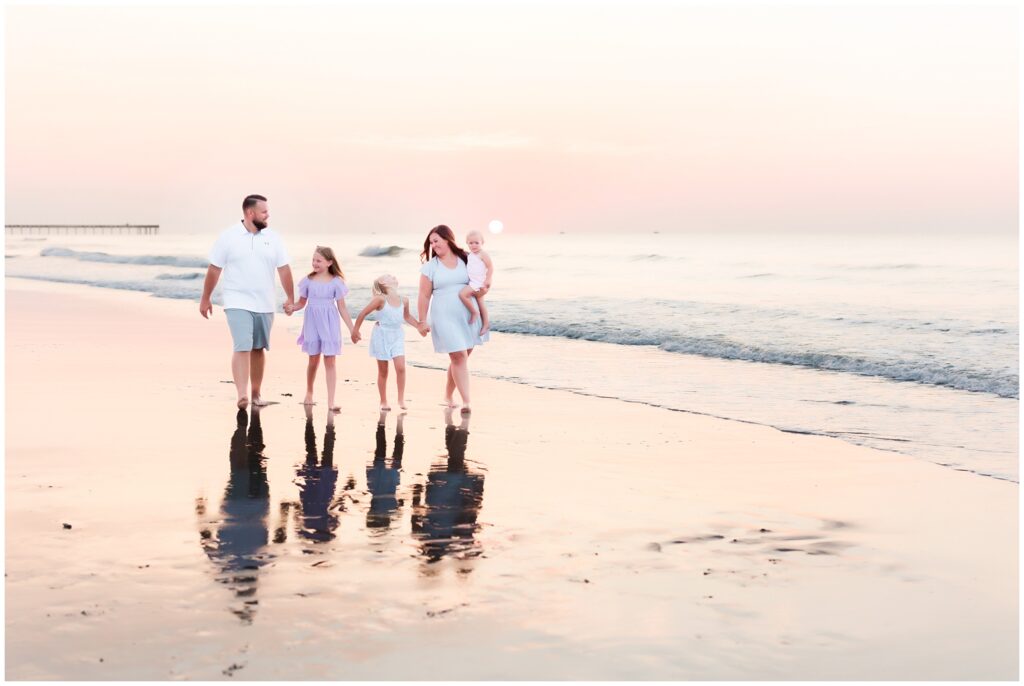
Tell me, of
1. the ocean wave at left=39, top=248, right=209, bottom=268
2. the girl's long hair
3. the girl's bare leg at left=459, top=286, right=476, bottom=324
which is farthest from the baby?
the ocean wave at left=39, top=248, right=209, bottom=268

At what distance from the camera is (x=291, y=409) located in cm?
1088

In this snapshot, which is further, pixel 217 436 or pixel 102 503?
pixel 217 436

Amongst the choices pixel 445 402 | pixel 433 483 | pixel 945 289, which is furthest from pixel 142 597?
pixel 945 289

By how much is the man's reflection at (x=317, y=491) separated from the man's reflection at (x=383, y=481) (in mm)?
246

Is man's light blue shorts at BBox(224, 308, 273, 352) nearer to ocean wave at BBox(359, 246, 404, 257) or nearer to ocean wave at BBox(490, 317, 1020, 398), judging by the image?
ocean wave at BBox(490, 317, 1020, 398)

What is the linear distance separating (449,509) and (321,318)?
486cm

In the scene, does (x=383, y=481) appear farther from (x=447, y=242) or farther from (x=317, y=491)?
(x=447, y=242)

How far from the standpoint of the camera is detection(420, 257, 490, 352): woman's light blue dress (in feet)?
35.8

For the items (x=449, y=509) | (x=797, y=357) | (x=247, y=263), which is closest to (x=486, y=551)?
(x=449, y=509)

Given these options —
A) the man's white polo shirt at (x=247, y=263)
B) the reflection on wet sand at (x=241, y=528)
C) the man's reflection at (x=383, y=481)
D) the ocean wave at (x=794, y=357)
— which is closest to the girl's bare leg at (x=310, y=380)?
the man's white polo shirt at (x=247, y=263)

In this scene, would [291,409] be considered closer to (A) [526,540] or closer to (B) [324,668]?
(A) [526,540]

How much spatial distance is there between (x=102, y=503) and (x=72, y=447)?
198 centimetres

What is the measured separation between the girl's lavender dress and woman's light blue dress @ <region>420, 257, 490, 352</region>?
3.09 feet

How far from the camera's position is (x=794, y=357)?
16.6 m
